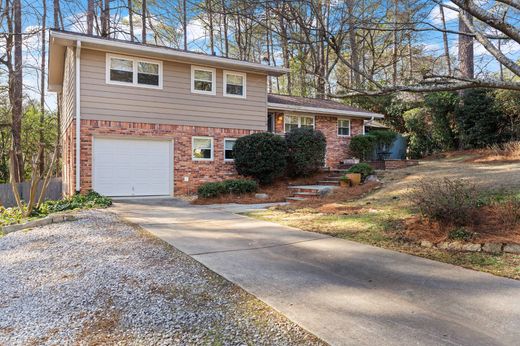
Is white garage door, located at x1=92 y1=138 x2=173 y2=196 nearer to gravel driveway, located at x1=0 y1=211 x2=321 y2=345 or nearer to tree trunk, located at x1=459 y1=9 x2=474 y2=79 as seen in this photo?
gravel driveway, located at x1=0 y1=211 x2=321 y2=345

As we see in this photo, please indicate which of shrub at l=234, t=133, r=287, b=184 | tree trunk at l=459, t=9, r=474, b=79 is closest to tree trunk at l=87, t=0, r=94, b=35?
shrub at l=234, t=133, r=287, b=184

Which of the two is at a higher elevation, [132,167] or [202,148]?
[202,148]

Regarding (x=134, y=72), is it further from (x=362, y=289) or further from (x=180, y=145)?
(x=362, y=289)

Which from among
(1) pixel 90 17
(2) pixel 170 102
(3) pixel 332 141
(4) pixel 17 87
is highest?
(1) pixel 90 17

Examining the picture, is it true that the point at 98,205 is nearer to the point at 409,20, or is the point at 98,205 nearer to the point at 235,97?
the point at 235,97

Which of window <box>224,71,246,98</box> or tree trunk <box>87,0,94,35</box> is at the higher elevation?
tree trunk <box>87,0,94,35</box>

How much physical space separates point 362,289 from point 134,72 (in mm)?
10960

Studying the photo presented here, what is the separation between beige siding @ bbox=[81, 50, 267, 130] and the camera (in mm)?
11234

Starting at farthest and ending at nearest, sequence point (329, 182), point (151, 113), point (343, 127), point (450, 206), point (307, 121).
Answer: point (343, 127)
point (307, 121)
point (329, 182)
point (151, 113)
point (450, 206)

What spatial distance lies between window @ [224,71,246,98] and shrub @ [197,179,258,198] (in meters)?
3.75

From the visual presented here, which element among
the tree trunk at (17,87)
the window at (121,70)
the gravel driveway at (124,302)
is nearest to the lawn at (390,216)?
the gravel driveway at (124,302)

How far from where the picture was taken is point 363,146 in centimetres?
1655

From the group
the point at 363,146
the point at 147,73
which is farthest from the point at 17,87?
the point at 363,146

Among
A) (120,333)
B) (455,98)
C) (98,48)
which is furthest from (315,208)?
(455,98)
